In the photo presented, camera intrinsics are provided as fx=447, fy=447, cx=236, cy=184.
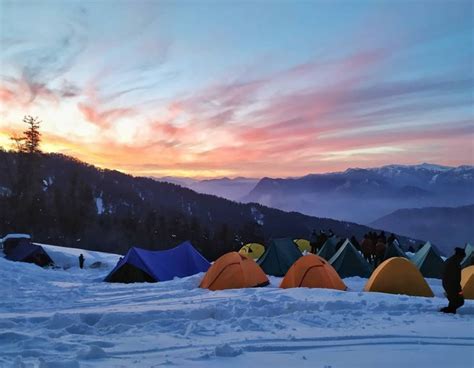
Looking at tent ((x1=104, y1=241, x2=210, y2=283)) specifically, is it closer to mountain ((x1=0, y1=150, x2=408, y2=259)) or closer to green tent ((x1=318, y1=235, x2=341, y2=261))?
green tent ((x1=318, y1=235, x2=341, y2=261))

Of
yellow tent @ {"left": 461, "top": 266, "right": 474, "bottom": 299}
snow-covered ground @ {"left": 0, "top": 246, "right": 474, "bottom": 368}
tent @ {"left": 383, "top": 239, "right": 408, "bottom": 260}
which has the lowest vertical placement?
yellow tent @ {"left": 461, "top": 266, "right": 474, "bottom": 299}

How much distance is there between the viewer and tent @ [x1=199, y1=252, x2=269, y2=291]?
49.5 feet

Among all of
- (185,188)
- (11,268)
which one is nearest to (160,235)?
(11,268)

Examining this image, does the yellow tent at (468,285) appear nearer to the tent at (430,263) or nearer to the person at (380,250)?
the tent at (430,263)

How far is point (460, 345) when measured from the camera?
741cm

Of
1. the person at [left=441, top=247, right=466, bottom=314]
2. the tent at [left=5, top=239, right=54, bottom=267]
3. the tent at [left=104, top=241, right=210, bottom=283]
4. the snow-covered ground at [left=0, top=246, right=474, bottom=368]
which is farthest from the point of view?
the tent at [left=5, top=239, right=54, bottom=267]

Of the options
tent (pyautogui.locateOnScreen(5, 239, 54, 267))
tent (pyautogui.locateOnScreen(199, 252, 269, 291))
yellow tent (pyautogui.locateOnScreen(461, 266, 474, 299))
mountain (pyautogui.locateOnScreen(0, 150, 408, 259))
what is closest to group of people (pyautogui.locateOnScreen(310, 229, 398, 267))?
yellow tent (pyautogui.locateOnScreen(461, 266, 474, 299))

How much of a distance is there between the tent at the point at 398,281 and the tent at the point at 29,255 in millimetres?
25712

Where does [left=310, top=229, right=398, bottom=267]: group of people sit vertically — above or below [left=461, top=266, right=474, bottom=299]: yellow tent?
above

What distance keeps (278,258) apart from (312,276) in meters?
6.59

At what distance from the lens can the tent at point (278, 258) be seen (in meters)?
20.6

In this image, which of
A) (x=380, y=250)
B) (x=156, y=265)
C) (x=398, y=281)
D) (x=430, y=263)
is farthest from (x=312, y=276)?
(x=156, y=265)

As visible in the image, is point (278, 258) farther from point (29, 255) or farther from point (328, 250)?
point (29, 255)

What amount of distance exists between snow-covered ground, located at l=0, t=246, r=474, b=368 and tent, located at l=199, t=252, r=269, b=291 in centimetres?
193
